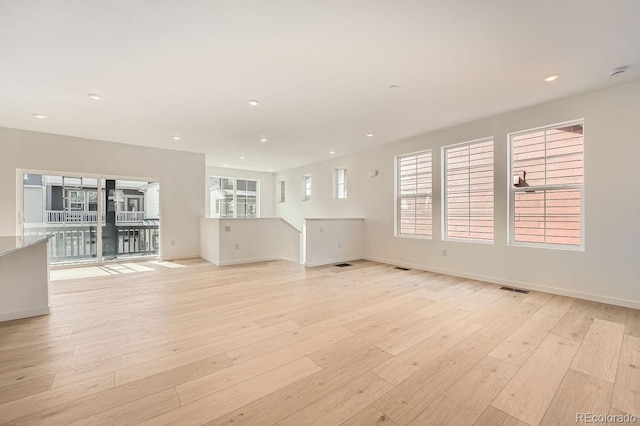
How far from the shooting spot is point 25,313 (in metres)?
2.76

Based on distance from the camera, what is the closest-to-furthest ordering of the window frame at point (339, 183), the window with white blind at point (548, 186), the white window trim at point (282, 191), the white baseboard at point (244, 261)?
the window with white blind at point (548, 186)
the white baseboard at point (244, 261)
the window frame at point (339, 183)
the white window trim at point (282, 191)

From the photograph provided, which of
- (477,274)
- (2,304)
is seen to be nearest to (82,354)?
(2,304)

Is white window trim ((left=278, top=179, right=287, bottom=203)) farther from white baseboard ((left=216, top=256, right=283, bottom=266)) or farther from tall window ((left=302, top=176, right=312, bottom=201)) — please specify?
white baseboard ((left=216, top=256, right=283, bottom=266))

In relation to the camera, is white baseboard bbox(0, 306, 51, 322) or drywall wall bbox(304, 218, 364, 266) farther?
drywall wall bbox(304, 218, 364, 266)

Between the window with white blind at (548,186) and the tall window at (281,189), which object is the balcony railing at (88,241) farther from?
the window with white blind at (548,186)

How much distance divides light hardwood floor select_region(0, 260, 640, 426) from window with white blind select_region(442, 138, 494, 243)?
1254mm

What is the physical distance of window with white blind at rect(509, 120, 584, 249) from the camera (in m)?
3.48

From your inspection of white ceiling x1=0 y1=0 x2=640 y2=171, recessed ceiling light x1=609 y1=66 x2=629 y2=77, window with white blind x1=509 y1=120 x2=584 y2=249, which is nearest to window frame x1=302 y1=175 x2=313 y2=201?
white ceiling x1=0 y1=0 x2=640 y2=171

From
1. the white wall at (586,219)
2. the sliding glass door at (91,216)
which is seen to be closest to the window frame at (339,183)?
the white wall at (586,219)

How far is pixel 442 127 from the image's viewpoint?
15.2 feet

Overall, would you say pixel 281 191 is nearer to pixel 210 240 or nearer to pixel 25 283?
pixel 210 240

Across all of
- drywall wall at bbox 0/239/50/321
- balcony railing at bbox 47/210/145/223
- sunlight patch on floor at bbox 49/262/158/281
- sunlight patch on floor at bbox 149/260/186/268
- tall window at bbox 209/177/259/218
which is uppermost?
tall window at bbox 209/177/259/218

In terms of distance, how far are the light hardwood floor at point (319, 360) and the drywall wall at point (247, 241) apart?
2146mm

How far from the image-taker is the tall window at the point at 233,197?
27.5 ft
